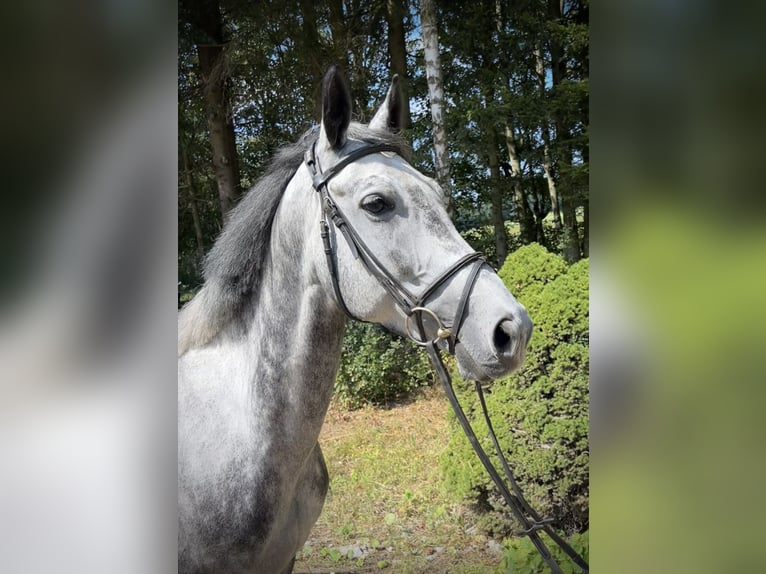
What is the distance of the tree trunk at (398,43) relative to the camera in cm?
205

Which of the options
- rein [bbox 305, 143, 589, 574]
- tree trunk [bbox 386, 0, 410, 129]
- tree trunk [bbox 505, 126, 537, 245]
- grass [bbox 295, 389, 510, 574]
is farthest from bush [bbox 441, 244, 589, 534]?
rein [bbox 305, 143, 589, 574]

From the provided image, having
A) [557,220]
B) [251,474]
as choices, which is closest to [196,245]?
[251,474]

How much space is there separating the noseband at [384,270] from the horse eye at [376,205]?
6cm

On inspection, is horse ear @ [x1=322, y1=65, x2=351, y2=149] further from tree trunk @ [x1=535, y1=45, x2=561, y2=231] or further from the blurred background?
tree trunk @ [x1=535, y1=45, x2=561, y2=231]

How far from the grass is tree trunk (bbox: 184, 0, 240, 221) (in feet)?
4.26

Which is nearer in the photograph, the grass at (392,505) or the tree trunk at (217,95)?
the tree trunk at (217,95)

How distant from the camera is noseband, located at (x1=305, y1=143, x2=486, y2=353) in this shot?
3.39ft

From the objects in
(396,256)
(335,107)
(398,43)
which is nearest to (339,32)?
(398,43)

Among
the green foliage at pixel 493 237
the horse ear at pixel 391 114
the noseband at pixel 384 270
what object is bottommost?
the green foliage at pixel 493 237
